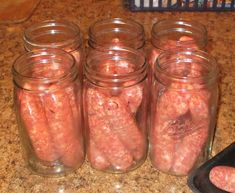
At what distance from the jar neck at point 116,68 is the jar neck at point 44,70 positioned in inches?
1.3

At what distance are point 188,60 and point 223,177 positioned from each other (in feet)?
0.68

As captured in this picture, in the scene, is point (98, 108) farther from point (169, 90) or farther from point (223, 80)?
point (223, 80)

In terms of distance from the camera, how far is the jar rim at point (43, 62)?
67 centimetres

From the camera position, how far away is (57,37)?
2.76ft

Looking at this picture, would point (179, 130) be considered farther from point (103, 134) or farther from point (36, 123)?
point (36, 123)

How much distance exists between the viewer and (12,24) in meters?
1.27

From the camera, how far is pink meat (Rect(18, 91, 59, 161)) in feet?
2.27

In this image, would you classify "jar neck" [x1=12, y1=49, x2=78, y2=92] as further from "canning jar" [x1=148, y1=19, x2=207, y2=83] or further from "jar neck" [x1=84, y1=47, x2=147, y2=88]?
"canning jar" [x1=148, y1=19, x2=207, y2=83]

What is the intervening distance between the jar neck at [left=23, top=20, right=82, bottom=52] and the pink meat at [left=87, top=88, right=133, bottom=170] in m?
0.11

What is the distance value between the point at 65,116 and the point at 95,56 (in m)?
0.11

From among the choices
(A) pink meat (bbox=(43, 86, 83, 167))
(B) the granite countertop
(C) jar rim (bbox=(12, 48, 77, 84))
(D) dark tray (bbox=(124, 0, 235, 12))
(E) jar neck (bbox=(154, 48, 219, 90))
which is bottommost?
(B) the granite countertop

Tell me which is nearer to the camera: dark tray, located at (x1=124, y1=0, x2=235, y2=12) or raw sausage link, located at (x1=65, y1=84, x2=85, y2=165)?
raw sausage link, located at (x1=65, y1=84, x2=85, y2=165)

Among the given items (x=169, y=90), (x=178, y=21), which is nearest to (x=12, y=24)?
(x=178, y=21)

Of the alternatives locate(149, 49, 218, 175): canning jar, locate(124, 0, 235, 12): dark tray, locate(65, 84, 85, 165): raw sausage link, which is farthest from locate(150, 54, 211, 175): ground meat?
locate(124, 0, 235, 12): dark tray
